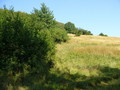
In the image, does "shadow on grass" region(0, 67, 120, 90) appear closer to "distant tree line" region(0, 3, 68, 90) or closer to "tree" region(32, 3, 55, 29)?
"distant tree line" region(0, 3, 68, 90)

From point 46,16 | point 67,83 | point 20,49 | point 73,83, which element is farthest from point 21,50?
point 46,16

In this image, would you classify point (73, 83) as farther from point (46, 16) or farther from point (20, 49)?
point (46, 16)

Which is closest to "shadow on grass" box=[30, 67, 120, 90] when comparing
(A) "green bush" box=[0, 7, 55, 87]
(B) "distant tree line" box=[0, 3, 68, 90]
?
(B) "distant tree line" box=[0, 3, 68, 90]

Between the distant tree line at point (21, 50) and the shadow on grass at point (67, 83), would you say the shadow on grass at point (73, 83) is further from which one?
the distant tree line at point (21, 50)

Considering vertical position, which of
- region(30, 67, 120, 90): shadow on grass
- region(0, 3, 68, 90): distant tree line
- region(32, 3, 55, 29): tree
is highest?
region(32, 3, 55, 29): tree

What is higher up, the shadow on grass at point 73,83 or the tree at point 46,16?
the tree at point 46,16

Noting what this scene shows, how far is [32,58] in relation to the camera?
11188mm

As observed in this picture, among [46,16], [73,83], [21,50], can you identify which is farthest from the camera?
[46,16]

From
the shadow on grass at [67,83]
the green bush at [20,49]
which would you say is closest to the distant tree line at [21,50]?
the green bush at [20,49]

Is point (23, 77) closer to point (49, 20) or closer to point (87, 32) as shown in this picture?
point (49, 20)

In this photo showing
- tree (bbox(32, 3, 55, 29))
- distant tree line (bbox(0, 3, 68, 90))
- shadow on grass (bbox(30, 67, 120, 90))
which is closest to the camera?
shadow on grass (bbox(30, 67, 120, 90))

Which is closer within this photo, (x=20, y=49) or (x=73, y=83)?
(x=73, y=83)

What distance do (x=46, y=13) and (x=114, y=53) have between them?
2052 cm

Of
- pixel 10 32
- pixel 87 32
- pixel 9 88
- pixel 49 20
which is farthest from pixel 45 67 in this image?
pixel 87 32
